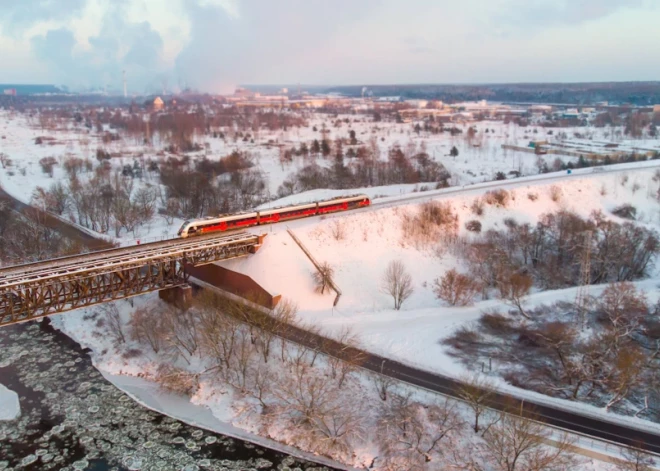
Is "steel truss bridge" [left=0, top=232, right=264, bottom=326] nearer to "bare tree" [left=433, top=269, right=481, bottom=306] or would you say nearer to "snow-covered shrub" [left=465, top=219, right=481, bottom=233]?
"bare tree" [left=433, top=269, right=481, bottom=306]

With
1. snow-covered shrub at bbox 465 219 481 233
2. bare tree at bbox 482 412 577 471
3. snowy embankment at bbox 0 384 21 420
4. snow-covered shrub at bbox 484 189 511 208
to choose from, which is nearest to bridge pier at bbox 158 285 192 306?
snowy embankment at bbox 0 384 21 420

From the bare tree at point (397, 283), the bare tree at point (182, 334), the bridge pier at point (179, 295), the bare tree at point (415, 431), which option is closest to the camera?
the bare tree at point (415, 431)

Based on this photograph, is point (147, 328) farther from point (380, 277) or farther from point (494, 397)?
point (494, 397)

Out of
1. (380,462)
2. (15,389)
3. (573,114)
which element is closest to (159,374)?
(15,389)

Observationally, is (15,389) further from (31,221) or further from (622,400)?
(622,400)

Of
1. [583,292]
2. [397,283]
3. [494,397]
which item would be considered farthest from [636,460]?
[397,283]

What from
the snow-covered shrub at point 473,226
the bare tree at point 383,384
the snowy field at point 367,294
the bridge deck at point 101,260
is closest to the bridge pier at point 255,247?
the snowy field at point 367,294

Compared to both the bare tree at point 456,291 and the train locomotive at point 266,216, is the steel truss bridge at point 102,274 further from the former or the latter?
the bare tree at point 456,291

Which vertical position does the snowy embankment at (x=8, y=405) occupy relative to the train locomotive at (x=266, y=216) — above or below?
below

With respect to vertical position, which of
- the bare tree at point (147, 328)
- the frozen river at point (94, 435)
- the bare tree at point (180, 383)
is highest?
the bare tree at point (147, 328)
